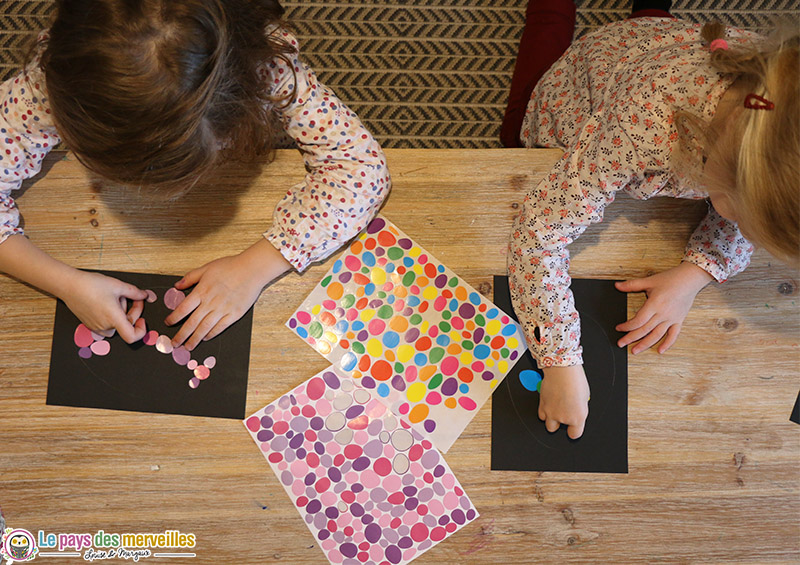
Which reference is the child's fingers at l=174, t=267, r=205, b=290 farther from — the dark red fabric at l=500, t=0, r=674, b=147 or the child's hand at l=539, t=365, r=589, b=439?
the dark red fabric at l=500, t=0, r=674, b=147

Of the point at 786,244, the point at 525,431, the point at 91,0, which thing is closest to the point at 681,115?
the point at 786,244

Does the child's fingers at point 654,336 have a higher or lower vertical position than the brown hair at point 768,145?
lower

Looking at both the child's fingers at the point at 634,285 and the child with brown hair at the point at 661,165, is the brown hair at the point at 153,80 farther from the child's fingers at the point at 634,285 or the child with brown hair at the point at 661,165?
the child's fingers at the point at 634,285

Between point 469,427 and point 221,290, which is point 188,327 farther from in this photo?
point 469,427

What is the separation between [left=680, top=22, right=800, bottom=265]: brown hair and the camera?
0.56 m

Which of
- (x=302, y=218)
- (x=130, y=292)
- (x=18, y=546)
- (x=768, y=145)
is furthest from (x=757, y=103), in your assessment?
(x=18, y=546)

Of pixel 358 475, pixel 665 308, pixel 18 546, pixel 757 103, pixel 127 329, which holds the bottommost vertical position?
pixel 18 546

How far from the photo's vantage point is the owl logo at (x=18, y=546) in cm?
72

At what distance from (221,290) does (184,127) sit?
0.69 ft

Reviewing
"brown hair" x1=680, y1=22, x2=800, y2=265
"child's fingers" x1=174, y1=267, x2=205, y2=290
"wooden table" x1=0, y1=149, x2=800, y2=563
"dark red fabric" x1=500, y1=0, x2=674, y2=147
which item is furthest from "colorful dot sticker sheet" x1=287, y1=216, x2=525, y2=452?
"dark red fabric" x1=500, y1=0, x2=674, y2=147

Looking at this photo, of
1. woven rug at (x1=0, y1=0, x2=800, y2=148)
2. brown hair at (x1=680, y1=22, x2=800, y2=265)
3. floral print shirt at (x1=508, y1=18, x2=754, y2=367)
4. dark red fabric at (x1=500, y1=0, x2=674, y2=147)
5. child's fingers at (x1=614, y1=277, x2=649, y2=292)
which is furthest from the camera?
woven rug at (x1=0, y1=0, x2=800, y2=148)

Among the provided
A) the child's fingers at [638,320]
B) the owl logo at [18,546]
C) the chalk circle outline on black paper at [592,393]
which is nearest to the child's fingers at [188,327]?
the owl logo at [18,546]

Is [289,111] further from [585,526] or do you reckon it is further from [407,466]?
[585,526]

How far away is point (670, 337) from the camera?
2.52ft
